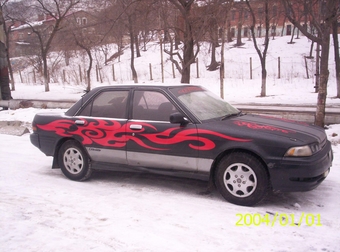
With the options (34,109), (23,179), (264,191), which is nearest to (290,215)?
(264,191)

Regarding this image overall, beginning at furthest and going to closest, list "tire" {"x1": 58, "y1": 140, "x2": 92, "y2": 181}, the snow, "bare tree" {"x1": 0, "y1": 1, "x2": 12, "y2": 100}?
"bare tree" {"x1": 0, "y1": 1, "x2": 12, "y2": 100} → "tire" {"x1": 58, "y1": 140, "x2": 92, "y2": 181} → the snow

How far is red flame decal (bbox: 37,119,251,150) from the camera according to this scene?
460 cm

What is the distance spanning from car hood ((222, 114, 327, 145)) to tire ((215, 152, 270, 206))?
341 millimetres

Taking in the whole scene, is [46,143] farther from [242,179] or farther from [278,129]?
[278,129]

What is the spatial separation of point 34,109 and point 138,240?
39.3 ft

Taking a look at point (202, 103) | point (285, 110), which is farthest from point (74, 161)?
point (285, 110)

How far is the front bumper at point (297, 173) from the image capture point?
4.11 meters

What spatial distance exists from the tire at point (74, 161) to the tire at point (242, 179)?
7.31 feet

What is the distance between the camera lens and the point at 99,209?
173 inches

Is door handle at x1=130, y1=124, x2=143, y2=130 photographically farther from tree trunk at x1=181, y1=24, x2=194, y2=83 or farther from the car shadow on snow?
tree trunk at x1=181, y1=24, x2=194, y2=83

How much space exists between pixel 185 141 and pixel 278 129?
1.22m
